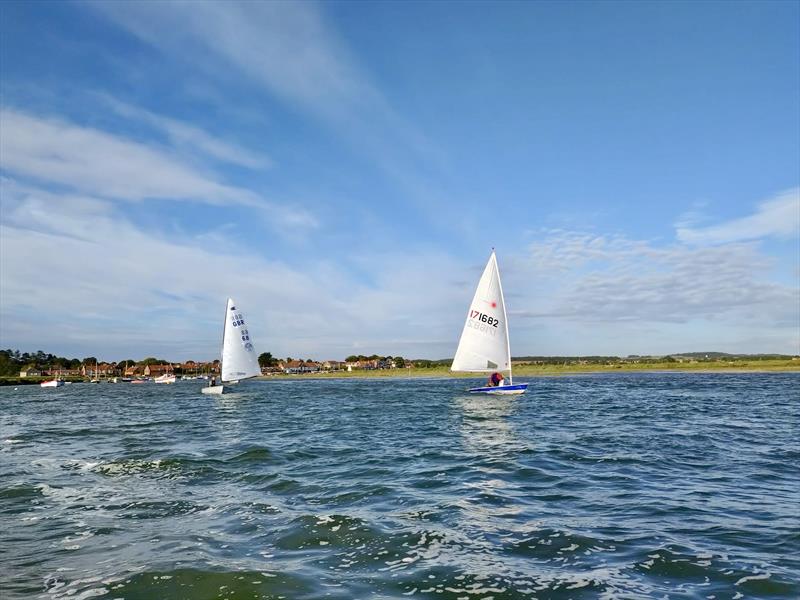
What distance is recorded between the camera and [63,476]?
57.8 feet

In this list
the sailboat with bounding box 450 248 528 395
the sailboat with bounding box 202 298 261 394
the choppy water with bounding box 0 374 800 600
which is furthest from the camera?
the sailboat with bounding box 202 298 261 394

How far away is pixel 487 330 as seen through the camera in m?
55.4

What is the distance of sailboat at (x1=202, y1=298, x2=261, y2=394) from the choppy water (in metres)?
60.6

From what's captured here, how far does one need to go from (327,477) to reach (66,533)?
7.36m

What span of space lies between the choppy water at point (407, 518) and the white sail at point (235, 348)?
60650 mm

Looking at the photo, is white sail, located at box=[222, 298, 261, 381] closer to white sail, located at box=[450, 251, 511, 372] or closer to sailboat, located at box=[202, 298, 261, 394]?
sailboat, located at box=[202, 298, 261, 394]

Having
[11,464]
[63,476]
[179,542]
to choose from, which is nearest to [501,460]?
[179,542]

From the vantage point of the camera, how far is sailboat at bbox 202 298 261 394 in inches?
3356

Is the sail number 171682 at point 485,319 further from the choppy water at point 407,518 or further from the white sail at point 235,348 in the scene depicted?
the white sail at point 235,348

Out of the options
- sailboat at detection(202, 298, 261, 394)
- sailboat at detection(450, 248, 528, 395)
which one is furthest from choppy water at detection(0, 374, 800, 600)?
sailboat at detection(202, 298, 261, 394)

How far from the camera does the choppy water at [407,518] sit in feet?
27.4

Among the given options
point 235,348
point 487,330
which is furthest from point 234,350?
point 487,330

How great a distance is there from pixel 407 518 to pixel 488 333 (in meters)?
44.1

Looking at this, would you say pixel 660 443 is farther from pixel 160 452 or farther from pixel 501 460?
pixel 160 452
